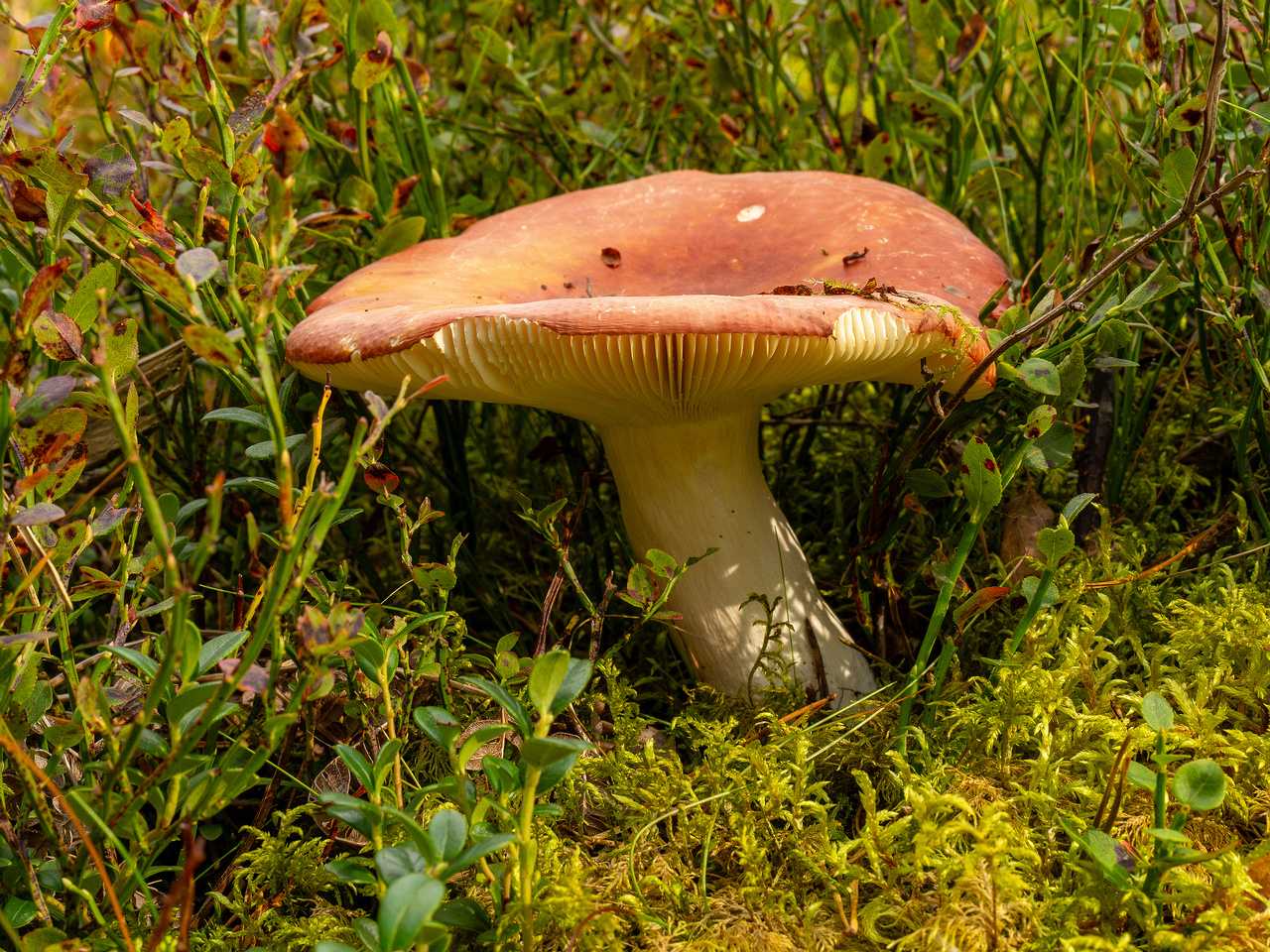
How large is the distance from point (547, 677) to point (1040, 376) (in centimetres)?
74

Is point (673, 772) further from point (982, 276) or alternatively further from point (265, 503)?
point (265, 503)

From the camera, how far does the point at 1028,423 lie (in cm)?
115

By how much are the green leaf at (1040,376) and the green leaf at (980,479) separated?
0.12 m

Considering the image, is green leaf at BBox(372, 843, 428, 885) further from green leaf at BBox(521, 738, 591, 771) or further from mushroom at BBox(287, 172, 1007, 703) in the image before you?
mushroom at BBox(287, 172, 1007, 703)

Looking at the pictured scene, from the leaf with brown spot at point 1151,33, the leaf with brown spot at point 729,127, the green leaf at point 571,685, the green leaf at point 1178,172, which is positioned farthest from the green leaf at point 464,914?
the leaf with brown spot at point 729,127

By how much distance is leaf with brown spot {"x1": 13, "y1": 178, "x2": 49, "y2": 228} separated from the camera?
106 centimetres

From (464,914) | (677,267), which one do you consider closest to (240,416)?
(464,914)

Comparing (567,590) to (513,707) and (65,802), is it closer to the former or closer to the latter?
(513,707)

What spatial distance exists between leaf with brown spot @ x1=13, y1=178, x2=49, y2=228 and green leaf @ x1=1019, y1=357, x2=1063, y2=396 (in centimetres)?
120

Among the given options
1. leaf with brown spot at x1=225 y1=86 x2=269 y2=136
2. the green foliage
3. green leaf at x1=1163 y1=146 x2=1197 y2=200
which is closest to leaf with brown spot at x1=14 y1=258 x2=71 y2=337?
the green foliage

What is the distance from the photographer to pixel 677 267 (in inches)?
65.9

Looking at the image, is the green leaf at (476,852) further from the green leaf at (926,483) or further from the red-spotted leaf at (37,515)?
the green leaf at (926,483)

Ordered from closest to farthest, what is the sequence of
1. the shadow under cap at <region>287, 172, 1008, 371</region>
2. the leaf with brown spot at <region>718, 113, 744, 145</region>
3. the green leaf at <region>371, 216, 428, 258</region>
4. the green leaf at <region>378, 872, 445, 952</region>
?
the green leaf at <region>378, 872, 445, 952</region>
the shadow under cap at <region>287, 172, 1008, 371</region>
the green leaf at <region>371, 216, 428, 258</region>
the leaf with brown spot at <region>718, 113, 744, 145</region>

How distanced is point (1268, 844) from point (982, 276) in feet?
2.76
